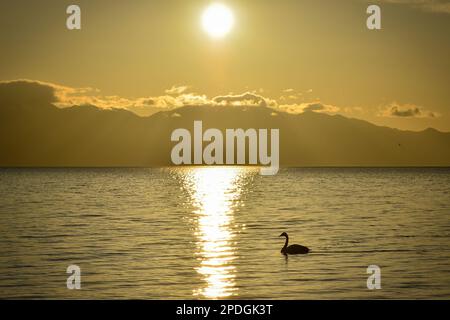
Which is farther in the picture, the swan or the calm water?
the swan

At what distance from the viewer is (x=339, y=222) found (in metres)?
58.8

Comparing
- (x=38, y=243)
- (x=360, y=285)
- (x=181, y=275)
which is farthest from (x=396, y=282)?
(x=38, y=243)

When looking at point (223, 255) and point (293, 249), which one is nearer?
point (293, 249)

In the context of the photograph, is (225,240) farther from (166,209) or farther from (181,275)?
(166,209)

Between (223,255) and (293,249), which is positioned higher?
(293,249)

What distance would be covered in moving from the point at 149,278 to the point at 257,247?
12.3 m

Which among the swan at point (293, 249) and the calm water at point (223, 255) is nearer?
the calm water at point (223, 255)

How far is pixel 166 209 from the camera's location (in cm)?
7762
